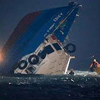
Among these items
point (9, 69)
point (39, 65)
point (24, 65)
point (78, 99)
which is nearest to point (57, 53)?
point (39, 65)

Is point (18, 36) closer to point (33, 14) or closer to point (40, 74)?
point (33, 14)

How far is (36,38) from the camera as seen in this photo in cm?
3197

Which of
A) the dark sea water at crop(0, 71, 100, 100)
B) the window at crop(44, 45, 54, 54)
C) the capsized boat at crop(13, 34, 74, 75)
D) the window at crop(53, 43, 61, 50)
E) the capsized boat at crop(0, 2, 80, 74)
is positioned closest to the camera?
the dark sea water at crop(0, 71, 100, 100)

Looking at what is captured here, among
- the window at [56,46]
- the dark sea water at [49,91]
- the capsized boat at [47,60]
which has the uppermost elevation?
the window at [56,46]

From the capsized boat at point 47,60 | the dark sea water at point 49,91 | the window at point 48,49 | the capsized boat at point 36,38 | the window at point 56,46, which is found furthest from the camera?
the window at point 56,46

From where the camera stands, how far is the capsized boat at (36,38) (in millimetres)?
31641

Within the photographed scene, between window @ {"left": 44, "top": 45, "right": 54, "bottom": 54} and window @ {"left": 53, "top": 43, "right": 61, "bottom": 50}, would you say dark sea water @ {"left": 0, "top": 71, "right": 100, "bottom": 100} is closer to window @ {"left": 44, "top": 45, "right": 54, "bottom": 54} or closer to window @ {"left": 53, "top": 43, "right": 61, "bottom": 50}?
window @ {"left": 44, "top": 45, "right": 54, "bottom": 54}

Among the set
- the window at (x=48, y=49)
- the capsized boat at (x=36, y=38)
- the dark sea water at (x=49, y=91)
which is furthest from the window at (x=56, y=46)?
the dark sea water at (x=49, y=91)

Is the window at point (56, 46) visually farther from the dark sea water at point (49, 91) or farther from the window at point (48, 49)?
the dark sea water at point (49, 91)

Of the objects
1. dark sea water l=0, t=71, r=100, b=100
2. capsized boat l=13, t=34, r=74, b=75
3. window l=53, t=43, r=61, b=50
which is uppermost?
window l=53, t=43, r=61, b=50

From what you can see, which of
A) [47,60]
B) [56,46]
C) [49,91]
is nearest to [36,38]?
[47,60]

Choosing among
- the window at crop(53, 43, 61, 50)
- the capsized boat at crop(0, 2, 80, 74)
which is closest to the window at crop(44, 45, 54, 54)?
the capsized boat at crop(0, 2, 80, 74)

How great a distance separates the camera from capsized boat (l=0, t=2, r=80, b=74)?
31641mm

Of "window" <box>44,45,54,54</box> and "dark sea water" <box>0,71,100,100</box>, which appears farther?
"window" <box>44,45,54,54</box>
